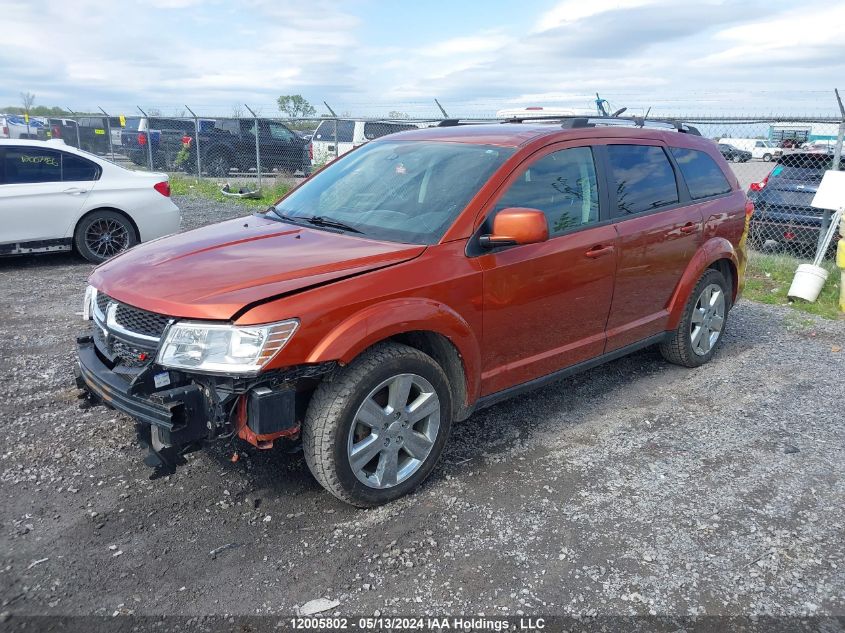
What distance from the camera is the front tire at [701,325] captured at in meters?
5.21

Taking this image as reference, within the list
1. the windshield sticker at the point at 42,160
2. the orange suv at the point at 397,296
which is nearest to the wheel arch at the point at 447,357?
the orange suv at the point at 397,296

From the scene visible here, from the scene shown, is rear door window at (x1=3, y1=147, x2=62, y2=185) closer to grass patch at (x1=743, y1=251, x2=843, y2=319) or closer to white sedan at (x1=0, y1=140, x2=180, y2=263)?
white sedan at (x1=0, y1=140, x2=180, y2=263)

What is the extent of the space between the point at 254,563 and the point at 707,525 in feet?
6.91

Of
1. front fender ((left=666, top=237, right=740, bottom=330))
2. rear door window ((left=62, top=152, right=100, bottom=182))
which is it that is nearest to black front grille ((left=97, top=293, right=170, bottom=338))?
front fender ((left=666, top=237, right=740, bottom=330))

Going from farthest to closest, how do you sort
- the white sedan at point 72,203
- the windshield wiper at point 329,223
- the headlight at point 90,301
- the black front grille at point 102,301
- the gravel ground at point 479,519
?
the white sedan at point 72,203, the windshield wiper at point 329,223, the headlight at point 90,301, the black front grille at point 102,301, the gravel ground at point 479,519

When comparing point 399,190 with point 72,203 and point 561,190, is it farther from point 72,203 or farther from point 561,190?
point 72,203

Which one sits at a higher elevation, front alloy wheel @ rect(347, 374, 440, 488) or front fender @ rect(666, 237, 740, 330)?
front fender @ rect(666, 237, 740, 330)

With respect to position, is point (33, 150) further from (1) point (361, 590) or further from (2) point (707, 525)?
A: (2) point (707, 525)

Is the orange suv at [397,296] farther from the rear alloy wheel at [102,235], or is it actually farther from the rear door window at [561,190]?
the rear alloy wheel at [102,235]

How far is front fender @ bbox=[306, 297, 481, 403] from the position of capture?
298cm

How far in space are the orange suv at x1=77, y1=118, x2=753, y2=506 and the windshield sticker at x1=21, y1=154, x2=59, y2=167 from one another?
518cm

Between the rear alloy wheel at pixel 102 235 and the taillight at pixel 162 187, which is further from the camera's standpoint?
the taillight at pixel 162 187

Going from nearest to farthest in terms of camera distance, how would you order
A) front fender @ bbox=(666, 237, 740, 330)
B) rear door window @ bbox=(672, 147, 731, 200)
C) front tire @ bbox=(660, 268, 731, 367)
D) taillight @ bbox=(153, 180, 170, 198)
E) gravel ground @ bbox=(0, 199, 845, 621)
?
1. gravel ground @ bbox=(0, 199, 845, 621)
2. front fender @ bbox=(666, 237, 740, 330)
3. rear door window @ bbox=(672, 147, 731, 200)
4. front tire @ bbox=(660, 268, 731, 367)
5. taillight @ bbox=(153, 180, 170, 198)

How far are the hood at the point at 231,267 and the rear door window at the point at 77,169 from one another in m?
5.40
